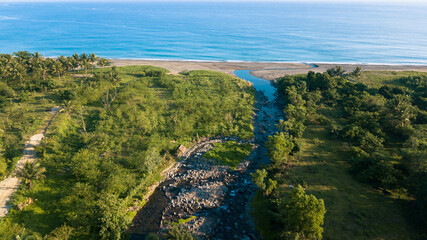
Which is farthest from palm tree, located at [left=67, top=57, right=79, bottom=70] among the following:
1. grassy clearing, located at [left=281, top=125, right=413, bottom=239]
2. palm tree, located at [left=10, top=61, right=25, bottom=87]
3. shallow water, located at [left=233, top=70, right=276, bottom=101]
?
grassy clearing, located at [left=281, top=125, right=413, bottom=239]

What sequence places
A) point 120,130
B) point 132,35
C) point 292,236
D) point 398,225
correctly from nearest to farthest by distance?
1. point 292,236
2. point 398,225
3. point 120,130
4. point 132,35

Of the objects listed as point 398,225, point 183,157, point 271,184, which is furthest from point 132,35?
point 398,225

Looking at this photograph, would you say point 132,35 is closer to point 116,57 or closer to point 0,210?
point 116,57

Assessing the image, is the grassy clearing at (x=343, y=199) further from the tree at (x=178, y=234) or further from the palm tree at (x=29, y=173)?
the palm tree at (x=29, y=173)

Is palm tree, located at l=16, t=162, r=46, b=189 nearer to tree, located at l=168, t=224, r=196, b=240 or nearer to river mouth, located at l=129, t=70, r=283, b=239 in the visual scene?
river mouth, located at l=129, t=70, r=283, b=239

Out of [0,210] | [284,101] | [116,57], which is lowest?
[0,210]

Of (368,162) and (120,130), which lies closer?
(368,162)
